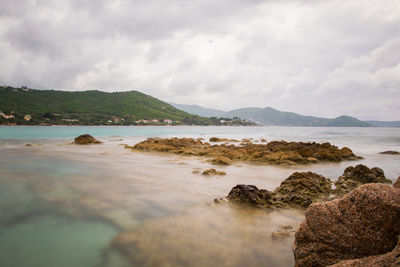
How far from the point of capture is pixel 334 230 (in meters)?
2.91

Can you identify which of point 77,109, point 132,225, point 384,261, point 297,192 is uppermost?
point 77,109

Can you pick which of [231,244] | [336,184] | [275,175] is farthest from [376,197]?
[275,175]

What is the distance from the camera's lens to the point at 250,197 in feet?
20.3

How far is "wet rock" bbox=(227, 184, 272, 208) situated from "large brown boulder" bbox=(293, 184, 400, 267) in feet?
9.62

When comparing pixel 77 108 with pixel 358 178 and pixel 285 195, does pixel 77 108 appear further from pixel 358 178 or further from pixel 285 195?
pixel 358 178

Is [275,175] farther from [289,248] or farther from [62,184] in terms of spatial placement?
[62,184]

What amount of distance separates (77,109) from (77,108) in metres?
2.28

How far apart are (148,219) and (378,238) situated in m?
4.37

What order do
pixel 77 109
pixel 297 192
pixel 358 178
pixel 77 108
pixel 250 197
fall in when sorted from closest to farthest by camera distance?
pixel 250 197
pixel 297 192
pixel 358 178
pixel 77 109
pixel 77 108

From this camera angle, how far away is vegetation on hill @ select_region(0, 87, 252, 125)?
9312 cm

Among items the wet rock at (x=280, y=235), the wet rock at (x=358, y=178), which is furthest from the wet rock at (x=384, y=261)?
the wet rock at (x=358, y=178)

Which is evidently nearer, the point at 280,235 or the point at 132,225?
the point at 280,235

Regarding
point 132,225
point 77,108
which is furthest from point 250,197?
point 77,108

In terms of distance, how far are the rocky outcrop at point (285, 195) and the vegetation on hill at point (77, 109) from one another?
10353 centimetres
